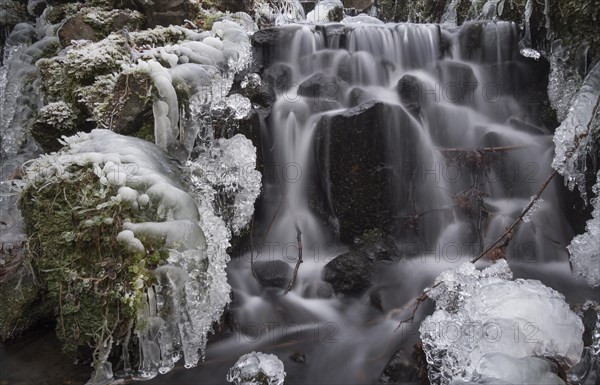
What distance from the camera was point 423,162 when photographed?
539cm

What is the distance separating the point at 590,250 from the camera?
13.2 ft

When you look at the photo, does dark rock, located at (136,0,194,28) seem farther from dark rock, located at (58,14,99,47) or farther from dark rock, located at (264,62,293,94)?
dark rock, located at (264,62,293,94)

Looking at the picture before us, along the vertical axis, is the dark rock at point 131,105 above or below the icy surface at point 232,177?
above

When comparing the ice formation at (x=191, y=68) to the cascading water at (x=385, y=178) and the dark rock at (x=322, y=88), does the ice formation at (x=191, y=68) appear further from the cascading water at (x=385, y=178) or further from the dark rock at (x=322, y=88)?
the dark rock at (x=322, y=88)

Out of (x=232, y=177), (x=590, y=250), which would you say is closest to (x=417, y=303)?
(x=590, y=250)

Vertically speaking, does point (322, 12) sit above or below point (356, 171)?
above

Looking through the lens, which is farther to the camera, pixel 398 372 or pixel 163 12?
pixel 163 12

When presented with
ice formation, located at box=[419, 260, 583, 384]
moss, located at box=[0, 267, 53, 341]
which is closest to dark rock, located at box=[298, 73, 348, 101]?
ice formation, located at box=[419, 260, 583, 384]

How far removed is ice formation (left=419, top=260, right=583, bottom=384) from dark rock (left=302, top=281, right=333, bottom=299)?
1154 millimetres

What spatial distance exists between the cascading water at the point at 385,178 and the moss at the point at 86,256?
1.12 m

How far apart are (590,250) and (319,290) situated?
250 centimetres

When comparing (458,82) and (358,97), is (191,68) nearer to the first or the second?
(358,97)

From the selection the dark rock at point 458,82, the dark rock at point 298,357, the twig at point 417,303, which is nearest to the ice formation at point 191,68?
the dark rock at point 298,357

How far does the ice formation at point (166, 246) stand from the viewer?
2855 mm
